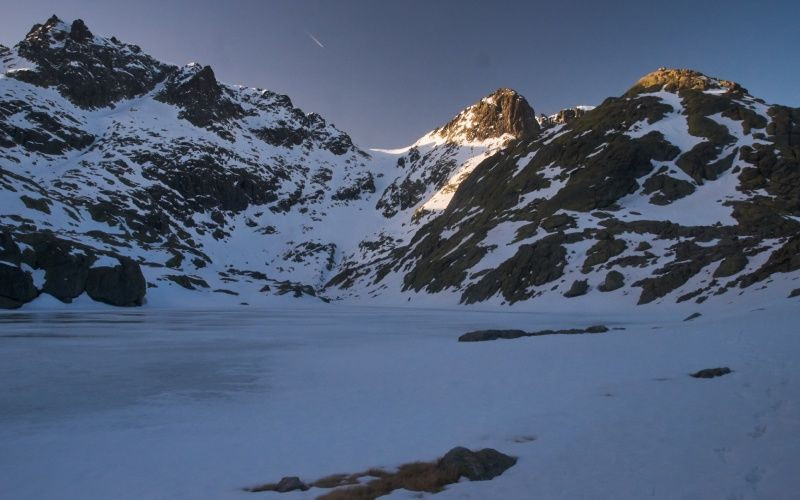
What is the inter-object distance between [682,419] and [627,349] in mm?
8693

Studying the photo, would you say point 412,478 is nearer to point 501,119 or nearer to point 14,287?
point 14,287

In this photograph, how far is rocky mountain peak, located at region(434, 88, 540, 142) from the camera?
176 metres

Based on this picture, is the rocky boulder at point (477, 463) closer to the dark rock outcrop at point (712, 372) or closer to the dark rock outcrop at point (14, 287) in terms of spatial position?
the dark rock outcrop at point (712, 372)

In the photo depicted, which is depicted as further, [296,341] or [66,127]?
[66,127]

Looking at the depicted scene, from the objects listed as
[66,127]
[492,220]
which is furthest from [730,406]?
[66,127]

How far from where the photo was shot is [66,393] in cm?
1276

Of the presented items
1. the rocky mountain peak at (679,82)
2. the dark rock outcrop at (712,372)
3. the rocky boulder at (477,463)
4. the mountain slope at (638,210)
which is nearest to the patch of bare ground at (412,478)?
the rocky boulder at (477,463)

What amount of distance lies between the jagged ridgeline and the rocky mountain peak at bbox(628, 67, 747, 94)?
63 cm

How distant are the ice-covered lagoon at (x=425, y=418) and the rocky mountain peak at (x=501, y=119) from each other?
165m

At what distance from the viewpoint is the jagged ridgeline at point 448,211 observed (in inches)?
2078

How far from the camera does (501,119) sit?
180m

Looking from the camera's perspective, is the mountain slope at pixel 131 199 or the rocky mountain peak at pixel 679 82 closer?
the mountain slope at pixel 131 199

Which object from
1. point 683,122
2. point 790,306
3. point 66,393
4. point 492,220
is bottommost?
point 66,393

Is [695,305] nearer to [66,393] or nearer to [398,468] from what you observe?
[398,468]
